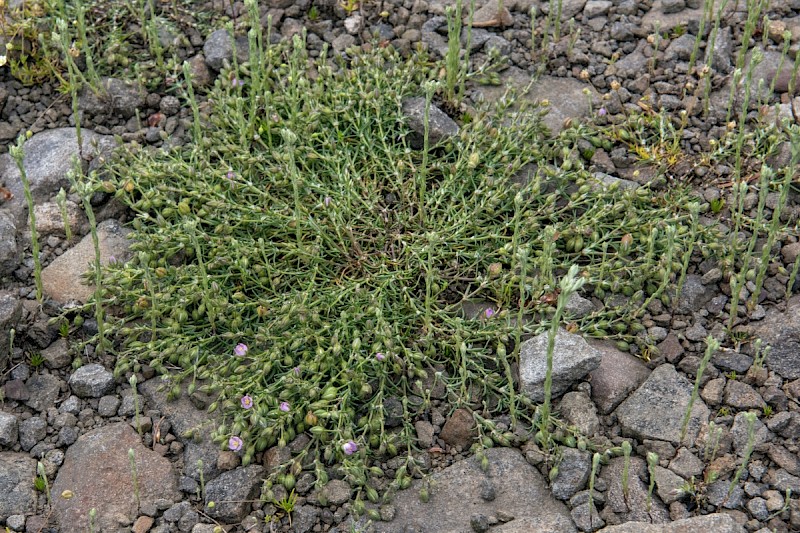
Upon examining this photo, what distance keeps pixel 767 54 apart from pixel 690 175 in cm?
109

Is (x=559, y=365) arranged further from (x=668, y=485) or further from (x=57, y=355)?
(x=57, y=355)

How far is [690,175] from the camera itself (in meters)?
4.66

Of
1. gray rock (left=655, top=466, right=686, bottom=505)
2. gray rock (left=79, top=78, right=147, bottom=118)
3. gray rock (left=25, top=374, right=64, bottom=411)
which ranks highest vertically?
gray rock (left=79, top=78, right=147, bottom=118)

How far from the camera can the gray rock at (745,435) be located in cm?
357

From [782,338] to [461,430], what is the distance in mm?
1411

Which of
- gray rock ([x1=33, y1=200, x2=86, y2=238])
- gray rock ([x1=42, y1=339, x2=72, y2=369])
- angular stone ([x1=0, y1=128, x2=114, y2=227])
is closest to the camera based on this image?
gray rock ([x1=42, y1=339, x2=72, y2=369])

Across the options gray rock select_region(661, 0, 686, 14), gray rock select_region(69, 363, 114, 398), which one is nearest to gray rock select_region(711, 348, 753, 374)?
gray rock select_region(661, 0, 686, 14)

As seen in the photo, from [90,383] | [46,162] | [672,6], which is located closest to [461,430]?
[90,383]

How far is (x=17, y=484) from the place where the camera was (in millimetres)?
3594

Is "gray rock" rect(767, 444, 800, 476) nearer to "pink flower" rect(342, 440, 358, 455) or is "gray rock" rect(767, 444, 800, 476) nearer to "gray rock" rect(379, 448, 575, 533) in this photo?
"gray rock" rect(379, 448, 575, 533)

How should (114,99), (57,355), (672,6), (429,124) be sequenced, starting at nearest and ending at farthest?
(57,355)
(429,124)
(114,99)
(672,6)

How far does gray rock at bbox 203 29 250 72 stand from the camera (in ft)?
17.3

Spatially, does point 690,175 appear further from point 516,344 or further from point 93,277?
point 93,277

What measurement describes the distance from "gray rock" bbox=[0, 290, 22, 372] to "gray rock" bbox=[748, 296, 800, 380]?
10.4ft
